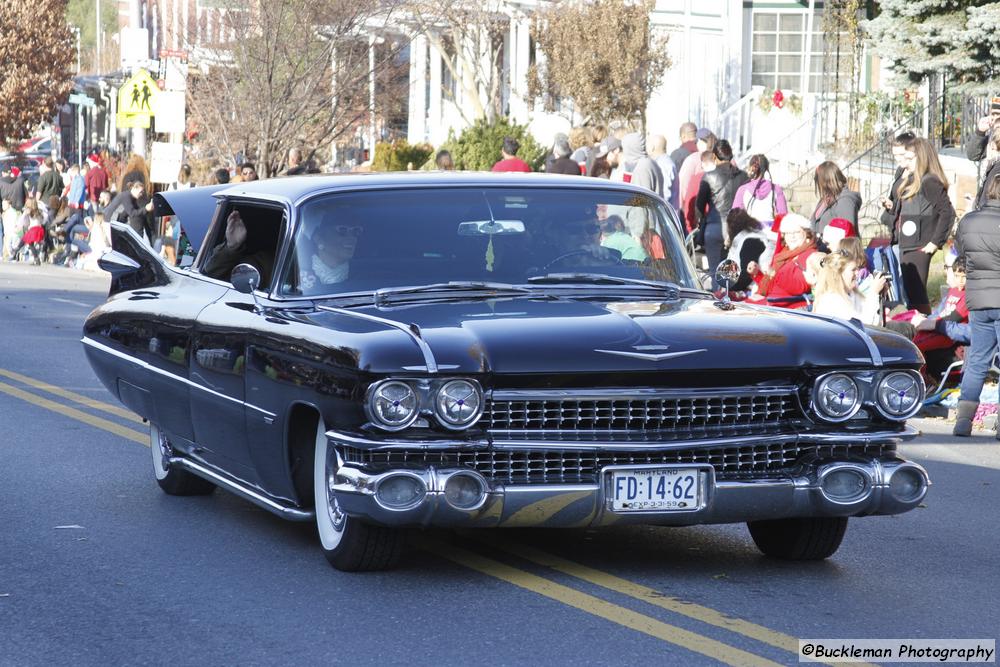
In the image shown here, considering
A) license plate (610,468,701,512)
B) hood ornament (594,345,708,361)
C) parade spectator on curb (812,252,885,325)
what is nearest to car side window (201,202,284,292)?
hood ornament (594,345,708,361)

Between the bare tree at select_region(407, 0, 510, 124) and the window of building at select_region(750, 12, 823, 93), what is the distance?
5345 mm

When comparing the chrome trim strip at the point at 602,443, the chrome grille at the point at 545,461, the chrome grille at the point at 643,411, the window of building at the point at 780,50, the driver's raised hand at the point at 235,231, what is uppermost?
the window of building at the point at 780,50

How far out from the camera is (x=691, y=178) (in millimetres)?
20016

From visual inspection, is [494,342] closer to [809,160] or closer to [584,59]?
[809,160]

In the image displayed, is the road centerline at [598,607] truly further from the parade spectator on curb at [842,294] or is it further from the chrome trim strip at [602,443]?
the parade spectator on curb at [842,294]

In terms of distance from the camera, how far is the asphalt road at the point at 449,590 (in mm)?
5961

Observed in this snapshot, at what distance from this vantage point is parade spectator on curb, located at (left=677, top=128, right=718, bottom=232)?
63.6 ft

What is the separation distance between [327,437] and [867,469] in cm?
204

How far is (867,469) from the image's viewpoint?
6.86m

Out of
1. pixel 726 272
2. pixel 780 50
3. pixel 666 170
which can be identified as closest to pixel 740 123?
pixel 780 50

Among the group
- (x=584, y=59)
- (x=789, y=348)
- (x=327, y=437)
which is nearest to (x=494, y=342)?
(x=327, y=437)

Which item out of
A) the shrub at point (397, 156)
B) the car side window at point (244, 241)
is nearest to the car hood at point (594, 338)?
the car side window at point (244, 241)

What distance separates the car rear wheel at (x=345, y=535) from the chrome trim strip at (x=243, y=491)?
0.18 meters

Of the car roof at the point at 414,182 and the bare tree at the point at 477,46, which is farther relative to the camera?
the bare tree at the point at 477,46
